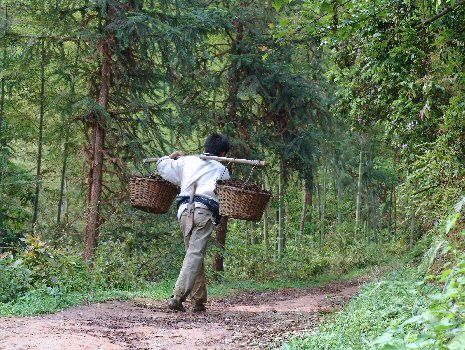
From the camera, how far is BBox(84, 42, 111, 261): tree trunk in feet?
46.1

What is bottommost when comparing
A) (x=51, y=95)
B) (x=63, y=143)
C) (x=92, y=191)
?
(x=92, y=191)

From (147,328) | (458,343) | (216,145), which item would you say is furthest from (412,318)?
(216,145)

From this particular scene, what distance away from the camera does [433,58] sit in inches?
401

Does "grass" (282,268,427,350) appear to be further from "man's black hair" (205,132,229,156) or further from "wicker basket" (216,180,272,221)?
"man's black hair" (205,132,229,156)

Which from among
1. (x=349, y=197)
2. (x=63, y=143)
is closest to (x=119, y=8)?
(x=63, y=143)

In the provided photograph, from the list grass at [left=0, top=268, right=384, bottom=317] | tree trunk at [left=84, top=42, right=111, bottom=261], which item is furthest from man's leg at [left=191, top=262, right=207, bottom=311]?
tree trunk at [left=84, top=42, right=111, bottom=261]

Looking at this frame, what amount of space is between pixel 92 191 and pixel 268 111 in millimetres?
5753

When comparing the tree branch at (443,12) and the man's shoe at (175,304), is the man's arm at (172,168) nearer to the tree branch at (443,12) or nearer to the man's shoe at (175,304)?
the man's shoe at (175,304)

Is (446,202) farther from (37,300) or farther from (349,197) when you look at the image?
(349,197)

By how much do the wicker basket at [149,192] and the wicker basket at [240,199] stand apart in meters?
1.24

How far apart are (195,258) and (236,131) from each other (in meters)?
8.82

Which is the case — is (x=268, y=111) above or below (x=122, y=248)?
above

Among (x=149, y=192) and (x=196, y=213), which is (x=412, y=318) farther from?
(x=149, y=192)

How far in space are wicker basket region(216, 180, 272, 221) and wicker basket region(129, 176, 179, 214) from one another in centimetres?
124
